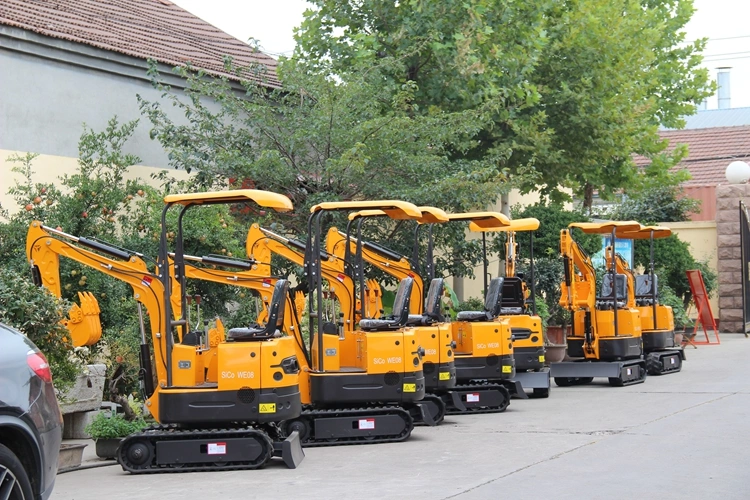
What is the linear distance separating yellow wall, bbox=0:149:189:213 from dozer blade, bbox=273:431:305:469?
6.16 meters

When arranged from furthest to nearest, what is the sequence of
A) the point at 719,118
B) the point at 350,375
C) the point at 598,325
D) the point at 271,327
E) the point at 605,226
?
the point at 719,118 < the point at 598,325 < the point at 605,226 < the point at 350,375 < the point at 271,327

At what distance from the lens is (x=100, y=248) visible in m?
12.0

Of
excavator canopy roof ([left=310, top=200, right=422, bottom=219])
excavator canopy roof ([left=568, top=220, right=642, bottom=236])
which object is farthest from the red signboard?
excavator canopy roof ([left=310, top=200, right=422, bottom=219])

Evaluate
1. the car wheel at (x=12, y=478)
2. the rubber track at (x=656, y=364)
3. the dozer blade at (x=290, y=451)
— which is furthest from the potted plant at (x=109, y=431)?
the rubber track at (x=656, y=364)

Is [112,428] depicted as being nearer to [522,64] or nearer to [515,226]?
[515,226]

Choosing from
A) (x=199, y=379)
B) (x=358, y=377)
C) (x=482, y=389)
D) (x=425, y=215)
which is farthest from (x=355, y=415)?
(x=482, y=389)

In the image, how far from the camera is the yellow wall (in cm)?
1593

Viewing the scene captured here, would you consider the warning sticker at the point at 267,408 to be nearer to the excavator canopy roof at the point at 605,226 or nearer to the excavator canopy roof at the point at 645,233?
the excavator canopy roof at the point at 605,226

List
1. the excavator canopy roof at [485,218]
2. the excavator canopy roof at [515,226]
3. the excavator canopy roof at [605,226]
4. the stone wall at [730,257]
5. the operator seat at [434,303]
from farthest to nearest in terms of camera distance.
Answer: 1. the stone wall at [730,257]
2. the excavator canopy roof at [605,226]
3. the excavator canopy roof at [515,226]
4. the excavator canopy roof at [485,218]
5. the operator seat at [434,303]

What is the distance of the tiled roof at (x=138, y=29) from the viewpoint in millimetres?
17531

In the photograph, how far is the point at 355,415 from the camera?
13258 millimetres

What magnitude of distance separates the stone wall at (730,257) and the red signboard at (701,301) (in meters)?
2.16

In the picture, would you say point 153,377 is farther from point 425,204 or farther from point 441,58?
point 441,58

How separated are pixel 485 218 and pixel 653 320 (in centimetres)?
631
